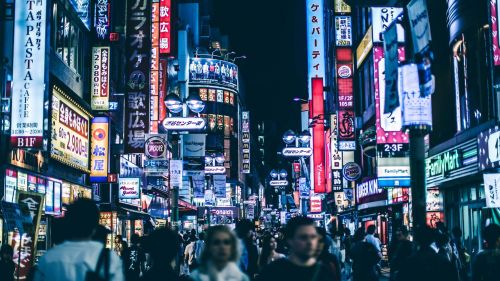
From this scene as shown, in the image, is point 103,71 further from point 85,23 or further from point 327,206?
point 327,206

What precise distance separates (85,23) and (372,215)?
74.6ft

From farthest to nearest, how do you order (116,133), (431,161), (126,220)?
(126,220), (116,133), (431,161)

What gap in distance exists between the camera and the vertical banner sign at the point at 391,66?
476 inches

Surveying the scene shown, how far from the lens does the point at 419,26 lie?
1130 centimetres

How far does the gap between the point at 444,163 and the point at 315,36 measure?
132 ft

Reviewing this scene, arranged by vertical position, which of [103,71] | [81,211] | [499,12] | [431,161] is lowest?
[81,211]

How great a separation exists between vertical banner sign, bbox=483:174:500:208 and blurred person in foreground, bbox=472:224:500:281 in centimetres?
442

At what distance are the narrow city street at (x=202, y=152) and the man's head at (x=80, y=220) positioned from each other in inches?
0.4

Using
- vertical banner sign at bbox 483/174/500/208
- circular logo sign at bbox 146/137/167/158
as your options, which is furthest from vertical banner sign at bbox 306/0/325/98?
vertical banner sign at bbox 483/174/500/208

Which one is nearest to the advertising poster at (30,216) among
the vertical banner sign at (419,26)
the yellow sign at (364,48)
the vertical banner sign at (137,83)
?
the vertical banner sign at (419,26)

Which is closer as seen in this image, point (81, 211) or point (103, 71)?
point (81, 211)

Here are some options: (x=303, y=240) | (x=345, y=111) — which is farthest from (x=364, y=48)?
(x=303, y=240)

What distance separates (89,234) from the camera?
6062mm

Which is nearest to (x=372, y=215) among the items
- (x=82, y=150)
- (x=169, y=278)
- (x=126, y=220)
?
(x=126, y=220)
